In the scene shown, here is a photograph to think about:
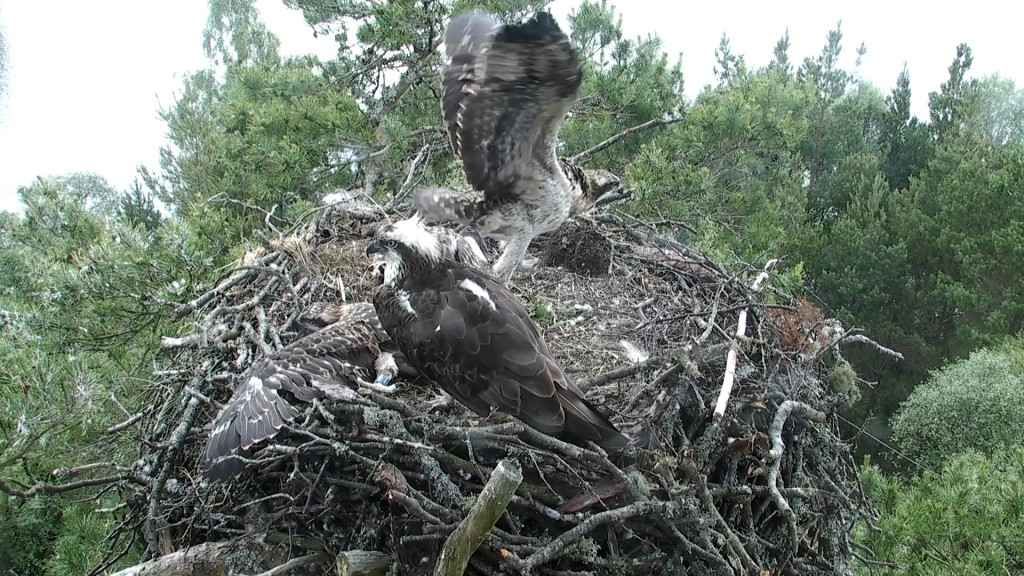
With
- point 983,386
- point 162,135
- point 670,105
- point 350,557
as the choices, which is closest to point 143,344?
point 350,557

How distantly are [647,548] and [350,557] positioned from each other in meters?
1.08

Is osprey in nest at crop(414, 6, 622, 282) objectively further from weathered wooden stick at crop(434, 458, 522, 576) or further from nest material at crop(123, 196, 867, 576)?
weathered wooden stick at crop(434, 458, 522, 576)

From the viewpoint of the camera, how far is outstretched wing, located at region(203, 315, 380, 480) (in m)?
2.38

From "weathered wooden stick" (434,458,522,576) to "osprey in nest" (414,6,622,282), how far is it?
1433 mm

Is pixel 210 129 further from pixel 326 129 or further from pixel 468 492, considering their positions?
pixel 468 492

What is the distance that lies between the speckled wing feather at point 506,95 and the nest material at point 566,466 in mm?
1060

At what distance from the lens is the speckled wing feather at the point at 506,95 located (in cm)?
228

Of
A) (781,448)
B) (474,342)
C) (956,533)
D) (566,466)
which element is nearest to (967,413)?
(956,533)

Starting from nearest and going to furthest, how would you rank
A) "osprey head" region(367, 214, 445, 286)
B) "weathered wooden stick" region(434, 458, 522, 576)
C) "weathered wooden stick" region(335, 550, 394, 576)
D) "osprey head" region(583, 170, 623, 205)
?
"weathered wooden stick" region(434, 458, 522, 576), "weathered wooden stick" region(335, 550, 394, 576), "osprey head" region(367, 214, 445, 286), "osprey head" region(583, 170, 623, 205)

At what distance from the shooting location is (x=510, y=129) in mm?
2797

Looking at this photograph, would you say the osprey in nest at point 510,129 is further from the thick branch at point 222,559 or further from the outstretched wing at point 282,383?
the thick branch at point 222,559

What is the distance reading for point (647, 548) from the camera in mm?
2377

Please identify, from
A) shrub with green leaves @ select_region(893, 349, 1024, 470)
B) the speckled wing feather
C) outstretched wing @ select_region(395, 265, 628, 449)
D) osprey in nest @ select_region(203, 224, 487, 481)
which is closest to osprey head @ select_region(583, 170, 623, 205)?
the speckled wing feather

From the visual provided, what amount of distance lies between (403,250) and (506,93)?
854 mm
